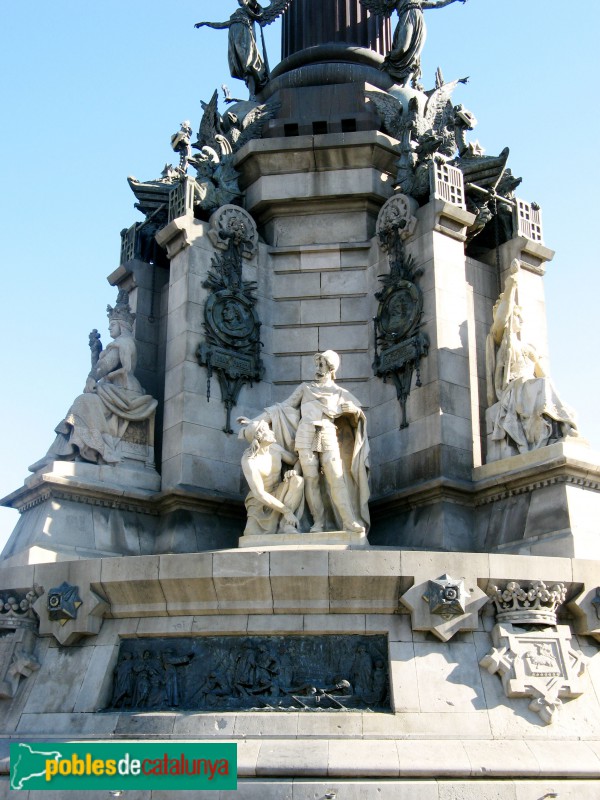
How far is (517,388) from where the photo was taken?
1884cm

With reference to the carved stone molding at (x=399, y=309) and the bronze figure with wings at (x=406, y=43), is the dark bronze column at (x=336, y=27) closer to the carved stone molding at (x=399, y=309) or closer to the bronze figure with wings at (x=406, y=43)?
the bronze figure with wings at (x=406, y=43)

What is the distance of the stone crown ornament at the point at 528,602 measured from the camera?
48.3 feet

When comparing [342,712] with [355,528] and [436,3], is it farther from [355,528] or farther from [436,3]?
[436,3]

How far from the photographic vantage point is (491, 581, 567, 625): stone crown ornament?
1473 cm

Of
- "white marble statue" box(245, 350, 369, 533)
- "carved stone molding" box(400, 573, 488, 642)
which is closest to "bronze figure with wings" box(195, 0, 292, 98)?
"white marble statue" box(245, 350, 369, 533)

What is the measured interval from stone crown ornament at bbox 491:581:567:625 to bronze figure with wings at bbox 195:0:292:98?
13.8 m

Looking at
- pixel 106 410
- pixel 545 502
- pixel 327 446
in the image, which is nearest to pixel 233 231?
pixel 106 410

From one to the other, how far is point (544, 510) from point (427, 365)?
349cm

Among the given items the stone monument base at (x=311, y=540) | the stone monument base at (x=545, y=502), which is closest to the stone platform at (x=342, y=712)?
the stone monument base at (x=311, y=540)

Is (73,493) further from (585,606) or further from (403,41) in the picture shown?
(403,41)

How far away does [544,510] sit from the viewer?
56.7 feet

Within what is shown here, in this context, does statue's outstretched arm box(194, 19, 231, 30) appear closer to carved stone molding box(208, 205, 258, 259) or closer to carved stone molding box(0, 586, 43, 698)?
carved stone molding box(208, 205, 258, 259)

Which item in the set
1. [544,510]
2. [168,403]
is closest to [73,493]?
[168,403]

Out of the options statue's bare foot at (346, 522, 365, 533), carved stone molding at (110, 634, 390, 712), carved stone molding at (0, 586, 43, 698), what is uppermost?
statue's bare foot at (346, 522, 365, 533)
